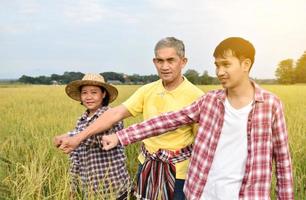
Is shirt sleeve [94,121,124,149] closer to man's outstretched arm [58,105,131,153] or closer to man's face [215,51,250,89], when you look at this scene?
man's outstretched arm [58,105,131,153]

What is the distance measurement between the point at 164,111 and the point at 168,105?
39mm

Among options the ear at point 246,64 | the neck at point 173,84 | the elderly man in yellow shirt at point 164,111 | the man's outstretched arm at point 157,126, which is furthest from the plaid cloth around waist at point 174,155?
the ear at point 246,64

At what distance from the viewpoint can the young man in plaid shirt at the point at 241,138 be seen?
6.15 feet

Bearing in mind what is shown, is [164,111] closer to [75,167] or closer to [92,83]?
[92,83]

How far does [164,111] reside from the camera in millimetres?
2379

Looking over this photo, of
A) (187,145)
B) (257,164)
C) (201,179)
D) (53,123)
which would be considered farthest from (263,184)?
(53,123)

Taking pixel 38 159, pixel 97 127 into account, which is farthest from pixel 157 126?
pixel 38 159

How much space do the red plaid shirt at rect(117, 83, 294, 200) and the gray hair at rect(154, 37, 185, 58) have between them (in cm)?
38

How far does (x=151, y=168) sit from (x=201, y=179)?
1.81 feet

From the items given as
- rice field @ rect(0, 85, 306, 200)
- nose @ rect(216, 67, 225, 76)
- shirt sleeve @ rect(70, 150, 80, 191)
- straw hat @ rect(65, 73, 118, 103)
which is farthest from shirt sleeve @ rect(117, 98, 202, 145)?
shirt sleeve @ rect(70, 150, 80, 191)

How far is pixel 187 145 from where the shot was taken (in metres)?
2.39

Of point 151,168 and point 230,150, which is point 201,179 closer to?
point 230,150

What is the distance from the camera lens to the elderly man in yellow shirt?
92.0 inches

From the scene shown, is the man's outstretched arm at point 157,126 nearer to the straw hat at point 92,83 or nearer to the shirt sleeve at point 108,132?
the shirt sleeve at point 108,132
